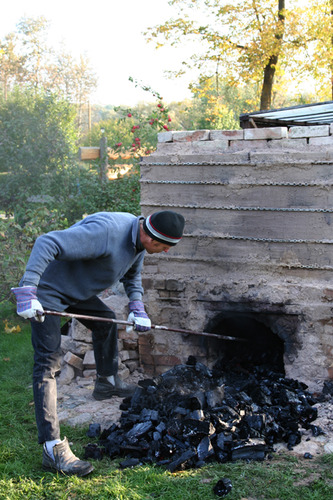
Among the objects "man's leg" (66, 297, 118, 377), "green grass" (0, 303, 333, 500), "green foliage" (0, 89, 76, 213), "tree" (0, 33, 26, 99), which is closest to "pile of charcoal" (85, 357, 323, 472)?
"green grass" (0, 303, 333, 500)

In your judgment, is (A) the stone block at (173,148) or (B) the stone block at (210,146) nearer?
(B) the stone block at (210,146)

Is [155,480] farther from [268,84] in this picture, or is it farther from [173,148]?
[268,84]

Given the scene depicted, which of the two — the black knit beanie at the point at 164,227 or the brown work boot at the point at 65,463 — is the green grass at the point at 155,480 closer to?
the brown work boot at the point at 65,463

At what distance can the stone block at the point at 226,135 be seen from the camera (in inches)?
173

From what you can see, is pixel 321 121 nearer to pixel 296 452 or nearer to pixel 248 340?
pixel 248 340

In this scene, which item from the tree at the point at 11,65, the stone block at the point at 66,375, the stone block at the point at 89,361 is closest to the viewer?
the stone block at the point at 66,375

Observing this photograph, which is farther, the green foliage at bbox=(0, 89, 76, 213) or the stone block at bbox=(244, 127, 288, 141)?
the green foliage at bbox=(0, 89, 76, 213)

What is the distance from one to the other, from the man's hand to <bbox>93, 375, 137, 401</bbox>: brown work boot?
57.0 inches

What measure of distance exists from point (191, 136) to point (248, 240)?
3.72ft

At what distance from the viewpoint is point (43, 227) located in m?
7.47

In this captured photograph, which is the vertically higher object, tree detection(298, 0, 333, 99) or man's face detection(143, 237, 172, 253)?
tree detection(298, 0, 333, 99)

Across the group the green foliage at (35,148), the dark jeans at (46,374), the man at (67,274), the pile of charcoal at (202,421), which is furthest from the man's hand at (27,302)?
the green foliage at (35,148)

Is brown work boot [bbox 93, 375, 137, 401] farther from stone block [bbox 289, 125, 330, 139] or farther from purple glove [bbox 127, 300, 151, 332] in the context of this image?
stone block [bbox 289, 125, 330, 139]

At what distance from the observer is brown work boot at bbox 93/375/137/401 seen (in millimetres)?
4332
